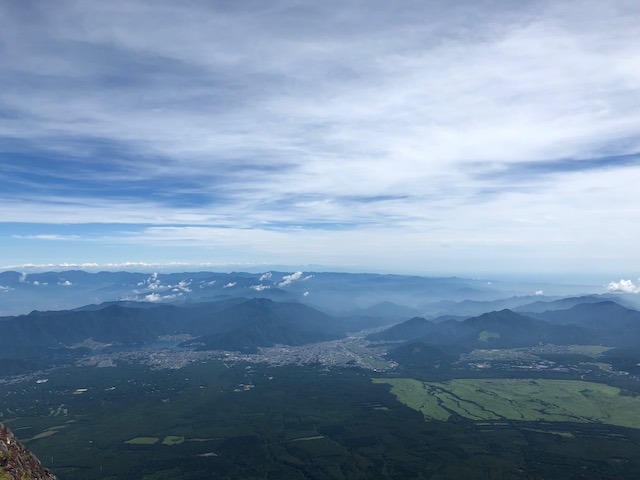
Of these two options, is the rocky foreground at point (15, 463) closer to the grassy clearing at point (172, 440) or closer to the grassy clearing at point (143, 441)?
the grassy clearing at point (172, 440)

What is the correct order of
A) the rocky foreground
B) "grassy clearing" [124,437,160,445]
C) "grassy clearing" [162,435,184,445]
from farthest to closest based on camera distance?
"grassy clearing" [124,437,160,445] → "grassy clearing" [162,435,184,445] → the rocky foreground

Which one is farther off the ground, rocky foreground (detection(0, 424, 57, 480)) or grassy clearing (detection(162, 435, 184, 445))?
rocky foreground (detection(0, 424, 57, 480))

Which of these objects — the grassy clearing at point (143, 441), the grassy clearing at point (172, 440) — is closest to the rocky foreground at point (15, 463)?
the grassy clearing at point (172, 440)

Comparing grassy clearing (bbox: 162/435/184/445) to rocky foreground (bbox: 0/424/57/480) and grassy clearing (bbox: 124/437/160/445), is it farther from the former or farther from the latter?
rocky foreground (bbox: 0/424/57/480)

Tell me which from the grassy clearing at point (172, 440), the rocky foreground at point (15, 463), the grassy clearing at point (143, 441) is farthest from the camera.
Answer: the grassy clearing at point (143, 441)

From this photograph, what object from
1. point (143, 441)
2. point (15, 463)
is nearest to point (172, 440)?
point (143, 441)

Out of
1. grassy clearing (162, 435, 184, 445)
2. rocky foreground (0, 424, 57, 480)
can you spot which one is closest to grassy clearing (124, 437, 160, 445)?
grassy clearing (162, 435, 184, 445)

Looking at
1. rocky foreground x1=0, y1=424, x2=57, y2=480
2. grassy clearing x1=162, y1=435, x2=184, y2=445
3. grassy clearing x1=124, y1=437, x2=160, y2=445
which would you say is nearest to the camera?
rocky foreground x1=0, y1=424, x2=57, y2=480

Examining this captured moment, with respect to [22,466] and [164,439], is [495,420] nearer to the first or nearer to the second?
[164,439]

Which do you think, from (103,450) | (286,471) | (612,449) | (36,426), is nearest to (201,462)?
(286,471)
